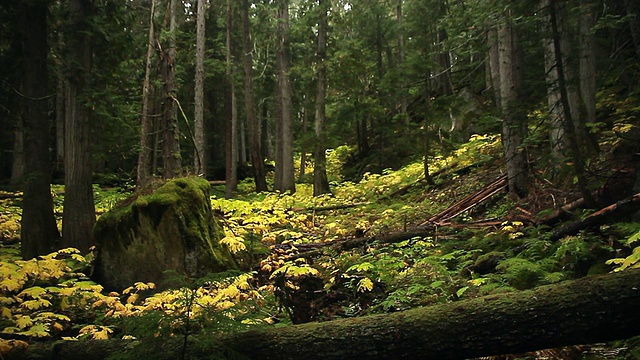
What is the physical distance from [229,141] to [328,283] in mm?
12353

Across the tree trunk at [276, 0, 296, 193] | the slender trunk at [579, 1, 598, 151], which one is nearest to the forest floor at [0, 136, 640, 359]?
the slender trunk at [579, 1, 598, 151]

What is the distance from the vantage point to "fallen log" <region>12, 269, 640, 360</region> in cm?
312

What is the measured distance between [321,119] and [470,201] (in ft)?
25.9

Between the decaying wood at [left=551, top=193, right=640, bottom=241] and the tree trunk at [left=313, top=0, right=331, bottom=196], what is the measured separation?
1074 centimetres

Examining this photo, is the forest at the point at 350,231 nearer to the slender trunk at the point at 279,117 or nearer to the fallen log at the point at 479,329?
the fallen log at the point at 479,329

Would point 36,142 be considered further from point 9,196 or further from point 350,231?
point 9,196

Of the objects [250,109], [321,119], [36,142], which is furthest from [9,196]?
[321,119]

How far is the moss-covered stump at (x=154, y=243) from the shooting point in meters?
7.41

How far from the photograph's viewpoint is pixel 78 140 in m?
9.23

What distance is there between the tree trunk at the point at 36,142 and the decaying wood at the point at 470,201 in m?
8.13

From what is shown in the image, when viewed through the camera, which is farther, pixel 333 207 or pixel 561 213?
pixel 333 207

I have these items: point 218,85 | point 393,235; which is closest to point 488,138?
point 393,235

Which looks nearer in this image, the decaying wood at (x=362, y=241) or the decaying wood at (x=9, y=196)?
the decaying wood at (x=362, y=241)

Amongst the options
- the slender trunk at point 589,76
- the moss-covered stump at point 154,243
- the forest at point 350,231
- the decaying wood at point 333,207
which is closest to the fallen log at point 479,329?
the forest at point 350,231
